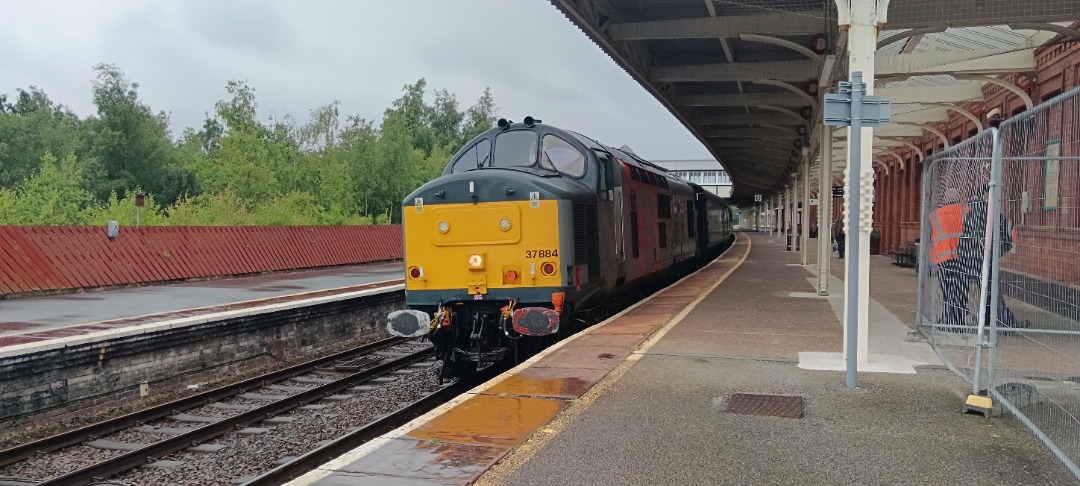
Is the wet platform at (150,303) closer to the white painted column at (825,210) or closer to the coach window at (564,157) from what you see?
the coach window at (564,157)

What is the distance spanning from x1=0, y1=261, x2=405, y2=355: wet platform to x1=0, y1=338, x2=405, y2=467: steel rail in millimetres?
1507

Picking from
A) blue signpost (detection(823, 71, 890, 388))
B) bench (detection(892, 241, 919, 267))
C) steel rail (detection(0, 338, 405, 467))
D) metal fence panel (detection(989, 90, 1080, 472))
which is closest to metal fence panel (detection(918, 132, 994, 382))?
metal fence panel (detection(989, 90, 1080, 472))

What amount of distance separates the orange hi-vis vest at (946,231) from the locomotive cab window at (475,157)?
5563 millimetres

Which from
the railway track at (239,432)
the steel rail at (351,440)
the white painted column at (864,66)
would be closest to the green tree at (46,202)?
A: the railway track at (239,432)

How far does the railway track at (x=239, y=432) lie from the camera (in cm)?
735

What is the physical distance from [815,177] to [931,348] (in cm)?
4108

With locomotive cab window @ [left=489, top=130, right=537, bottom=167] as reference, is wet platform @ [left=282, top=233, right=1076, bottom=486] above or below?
below

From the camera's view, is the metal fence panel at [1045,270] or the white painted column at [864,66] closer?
the metal fence panel at [1045,270]

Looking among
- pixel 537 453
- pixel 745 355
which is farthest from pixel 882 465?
pixel 745 355

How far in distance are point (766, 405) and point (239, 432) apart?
5.75 meters

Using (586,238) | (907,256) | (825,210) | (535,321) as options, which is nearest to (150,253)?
(586,238)

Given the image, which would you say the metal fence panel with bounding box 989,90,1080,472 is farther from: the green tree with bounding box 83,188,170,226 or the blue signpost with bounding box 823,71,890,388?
Answer: the green tree with bounding box 83,188,170,226

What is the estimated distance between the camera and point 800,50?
13984 millimetres

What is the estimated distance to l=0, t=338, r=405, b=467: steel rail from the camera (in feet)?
26.0
